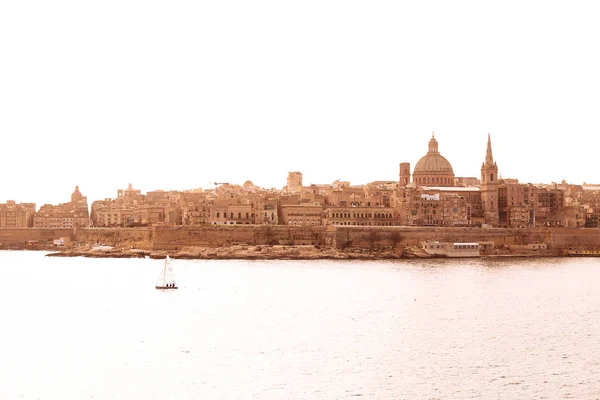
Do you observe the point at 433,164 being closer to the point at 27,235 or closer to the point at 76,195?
the point at 27,235

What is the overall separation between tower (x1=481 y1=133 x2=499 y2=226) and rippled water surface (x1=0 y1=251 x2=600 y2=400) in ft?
111

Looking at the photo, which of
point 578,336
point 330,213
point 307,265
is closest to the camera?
point 578,336

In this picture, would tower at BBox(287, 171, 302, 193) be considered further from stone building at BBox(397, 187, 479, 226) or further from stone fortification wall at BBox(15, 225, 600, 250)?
stone fortification wall at BBox(15, 225, 600, 250)

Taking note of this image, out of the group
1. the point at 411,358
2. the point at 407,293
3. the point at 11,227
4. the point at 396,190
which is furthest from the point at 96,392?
the point at 11,227

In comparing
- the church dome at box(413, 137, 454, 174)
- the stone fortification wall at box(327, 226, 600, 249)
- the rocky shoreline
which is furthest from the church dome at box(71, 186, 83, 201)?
the stone fortification wall at box(327, 226, 600, 249)

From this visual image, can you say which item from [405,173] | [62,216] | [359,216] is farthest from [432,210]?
[62,216]

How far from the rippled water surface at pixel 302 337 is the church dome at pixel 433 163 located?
4673cm

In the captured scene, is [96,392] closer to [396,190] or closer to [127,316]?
[127,316]

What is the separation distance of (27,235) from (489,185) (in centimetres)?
4255

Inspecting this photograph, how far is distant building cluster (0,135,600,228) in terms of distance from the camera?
82.5 m

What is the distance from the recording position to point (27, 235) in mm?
93125

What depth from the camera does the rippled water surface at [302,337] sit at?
24.5 meters

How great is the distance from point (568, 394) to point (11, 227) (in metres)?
83.8

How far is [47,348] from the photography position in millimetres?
29344
